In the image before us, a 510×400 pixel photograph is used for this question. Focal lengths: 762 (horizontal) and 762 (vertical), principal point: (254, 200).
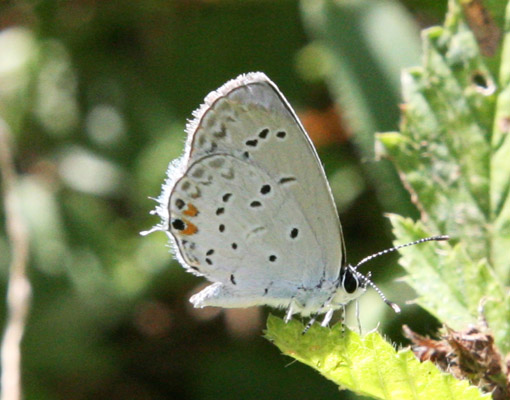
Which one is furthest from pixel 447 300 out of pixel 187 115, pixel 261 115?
pixel 187 115

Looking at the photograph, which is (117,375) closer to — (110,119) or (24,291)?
(24,291)

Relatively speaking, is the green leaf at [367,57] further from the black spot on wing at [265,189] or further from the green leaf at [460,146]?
the black spot on wing at [265,189]

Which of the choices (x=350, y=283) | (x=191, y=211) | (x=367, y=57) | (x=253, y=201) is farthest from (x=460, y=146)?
(x=367, y=57)

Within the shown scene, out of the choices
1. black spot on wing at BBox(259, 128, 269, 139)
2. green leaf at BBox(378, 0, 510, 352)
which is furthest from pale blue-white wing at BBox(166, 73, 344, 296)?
green leaf at BBox(378, 0, 510, 352)

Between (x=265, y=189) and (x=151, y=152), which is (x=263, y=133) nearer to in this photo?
(x=265, y=189)

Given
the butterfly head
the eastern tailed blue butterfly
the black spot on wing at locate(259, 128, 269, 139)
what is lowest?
the butterfly head

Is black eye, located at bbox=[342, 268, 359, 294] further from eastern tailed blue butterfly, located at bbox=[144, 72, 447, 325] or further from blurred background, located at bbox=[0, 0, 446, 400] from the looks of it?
blurred background, located at bbox=[0, 0, 446, 400]
